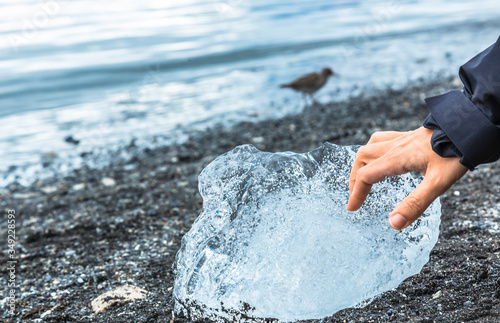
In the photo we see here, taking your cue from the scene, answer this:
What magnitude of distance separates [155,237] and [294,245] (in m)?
1.38

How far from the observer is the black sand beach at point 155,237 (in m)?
2.18

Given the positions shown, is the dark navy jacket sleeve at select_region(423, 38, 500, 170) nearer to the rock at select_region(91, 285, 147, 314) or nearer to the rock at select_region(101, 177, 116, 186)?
the rock at select_region(91, 285, 147, 314)

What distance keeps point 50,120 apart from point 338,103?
14.6 ft

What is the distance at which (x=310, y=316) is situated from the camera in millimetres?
2025

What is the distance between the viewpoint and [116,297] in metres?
2.50

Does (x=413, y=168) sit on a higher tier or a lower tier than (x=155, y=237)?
higher

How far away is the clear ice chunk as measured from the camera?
2031 mm

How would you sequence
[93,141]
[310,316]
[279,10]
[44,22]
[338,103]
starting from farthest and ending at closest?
[279,10], [44,22], [338,103], [93,141], [310,316]

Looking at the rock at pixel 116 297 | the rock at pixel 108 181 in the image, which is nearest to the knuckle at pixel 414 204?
the rock at pixel 116 297

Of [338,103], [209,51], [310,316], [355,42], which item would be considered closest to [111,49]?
[209,51]

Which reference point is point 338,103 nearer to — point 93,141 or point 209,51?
point 93,141

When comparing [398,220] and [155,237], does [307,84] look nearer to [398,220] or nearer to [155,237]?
[155,237]

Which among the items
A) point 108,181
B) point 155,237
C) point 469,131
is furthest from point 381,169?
point 108,181

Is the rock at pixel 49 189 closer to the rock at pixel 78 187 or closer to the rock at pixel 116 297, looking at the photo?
the rock at pixel 78 187
